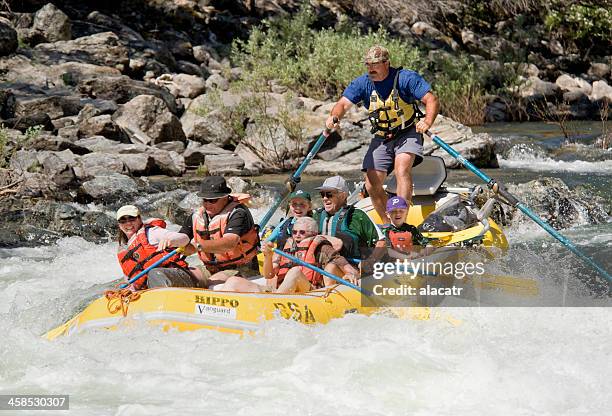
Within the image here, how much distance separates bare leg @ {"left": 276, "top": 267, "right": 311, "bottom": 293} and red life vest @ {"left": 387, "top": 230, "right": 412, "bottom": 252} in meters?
0.67

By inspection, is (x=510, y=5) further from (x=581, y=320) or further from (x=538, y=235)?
(x=581, y=320)

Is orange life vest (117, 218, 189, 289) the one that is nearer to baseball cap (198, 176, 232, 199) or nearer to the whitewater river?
baseball cap (198, 176, 232, 199)

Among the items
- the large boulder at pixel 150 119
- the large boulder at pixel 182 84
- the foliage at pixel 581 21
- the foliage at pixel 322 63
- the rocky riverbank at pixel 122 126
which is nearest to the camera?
the rocky riverbank at pixel 122 126

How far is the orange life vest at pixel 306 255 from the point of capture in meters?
5.79

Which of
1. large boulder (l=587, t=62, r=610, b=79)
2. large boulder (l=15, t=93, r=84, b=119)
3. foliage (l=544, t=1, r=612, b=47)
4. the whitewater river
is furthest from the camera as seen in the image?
foliage (l=544, t=1, r=612, b=47)

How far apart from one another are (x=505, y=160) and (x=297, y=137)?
3.64 m

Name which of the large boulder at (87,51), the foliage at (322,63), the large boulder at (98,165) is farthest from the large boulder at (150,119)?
the large boulder at (87,51)

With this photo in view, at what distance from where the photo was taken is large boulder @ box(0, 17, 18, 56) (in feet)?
50.7

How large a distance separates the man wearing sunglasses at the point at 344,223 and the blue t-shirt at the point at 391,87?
105 centimetres

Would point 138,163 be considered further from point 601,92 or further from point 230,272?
point 601,92

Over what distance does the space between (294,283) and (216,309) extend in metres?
0.68

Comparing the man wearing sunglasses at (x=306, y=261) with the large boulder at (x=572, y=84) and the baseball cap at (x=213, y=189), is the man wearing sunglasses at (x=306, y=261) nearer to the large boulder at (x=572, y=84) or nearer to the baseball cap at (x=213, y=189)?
the baseball cap at (x=213, y=189)

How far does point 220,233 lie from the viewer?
18.7ft

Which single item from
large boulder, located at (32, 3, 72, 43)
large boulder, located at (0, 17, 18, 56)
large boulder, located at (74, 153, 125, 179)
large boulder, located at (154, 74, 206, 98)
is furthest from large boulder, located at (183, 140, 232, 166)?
large boulder, located at (32, 3, 72, 43)
